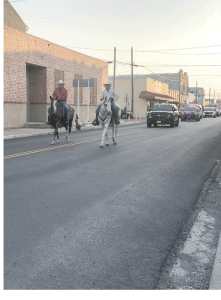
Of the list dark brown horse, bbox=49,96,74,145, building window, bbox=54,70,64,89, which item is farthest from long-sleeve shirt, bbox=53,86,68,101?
building window, bbox=54,70,64,89

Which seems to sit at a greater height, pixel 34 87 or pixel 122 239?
pixel 34 87

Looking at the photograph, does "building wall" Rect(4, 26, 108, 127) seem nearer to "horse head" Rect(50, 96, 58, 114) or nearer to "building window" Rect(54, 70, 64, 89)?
"building window" Rect(54, 70, 64, 89)

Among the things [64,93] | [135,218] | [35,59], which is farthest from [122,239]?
[35,59]

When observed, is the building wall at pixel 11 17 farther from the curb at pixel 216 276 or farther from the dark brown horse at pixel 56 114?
the curb at pixel 216 276

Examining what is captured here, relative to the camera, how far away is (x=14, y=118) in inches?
1025

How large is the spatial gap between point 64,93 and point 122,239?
36.8 ft

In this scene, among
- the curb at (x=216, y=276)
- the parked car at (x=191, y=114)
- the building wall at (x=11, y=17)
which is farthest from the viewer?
the parked car at (x=191, y=114)

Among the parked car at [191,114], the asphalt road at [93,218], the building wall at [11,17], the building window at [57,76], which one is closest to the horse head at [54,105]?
the asphalt road at [93,218]

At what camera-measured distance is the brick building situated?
25359 millimetres

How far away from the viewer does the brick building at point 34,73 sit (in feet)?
83.2
